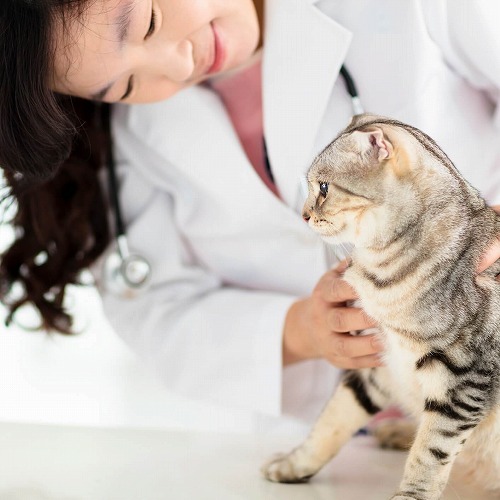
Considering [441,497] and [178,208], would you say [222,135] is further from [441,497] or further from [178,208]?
[441,497]

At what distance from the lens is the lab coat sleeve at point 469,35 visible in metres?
0.82

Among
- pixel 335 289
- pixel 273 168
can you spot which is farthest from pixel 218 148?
pixel 335 289

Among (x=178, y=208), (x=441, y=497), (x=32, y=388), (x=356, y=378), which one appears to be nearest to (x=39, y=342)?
(x=32, y=388)

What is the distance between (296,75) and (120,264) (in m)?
0.35

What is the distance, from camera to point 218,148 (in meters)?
0.99

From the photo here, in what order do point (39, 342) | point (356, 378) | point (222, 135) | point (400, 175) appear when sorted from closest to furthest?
point (400, 175)
point (356, 378)
point (222, 135)
point (39, 342)

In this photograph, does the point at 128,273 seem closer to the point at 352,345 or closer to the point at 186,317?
the point at 186,317

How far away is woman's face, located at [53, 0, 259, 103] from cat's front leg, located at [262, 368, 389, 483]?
38 cm

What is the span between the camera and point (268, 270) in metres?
1.05

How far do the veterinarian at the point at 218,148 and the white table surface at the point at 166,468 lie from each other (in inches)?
4.4

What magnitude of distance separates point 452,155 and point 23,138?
18.7 inches

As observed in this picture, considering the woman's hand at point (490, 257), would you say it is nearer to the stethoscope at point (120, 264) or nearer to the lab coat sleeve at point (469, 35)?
the lab coat sleeve at point (469, 35)

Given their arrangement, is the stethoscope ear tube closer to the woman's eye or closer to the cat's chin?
the woman's eye

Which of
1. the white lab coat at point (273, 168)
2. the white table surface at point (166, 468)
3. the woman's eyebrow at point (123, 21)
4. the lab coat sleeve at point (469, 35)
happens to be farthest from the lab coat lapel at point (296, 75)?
the white table surface at point (166, 468)
